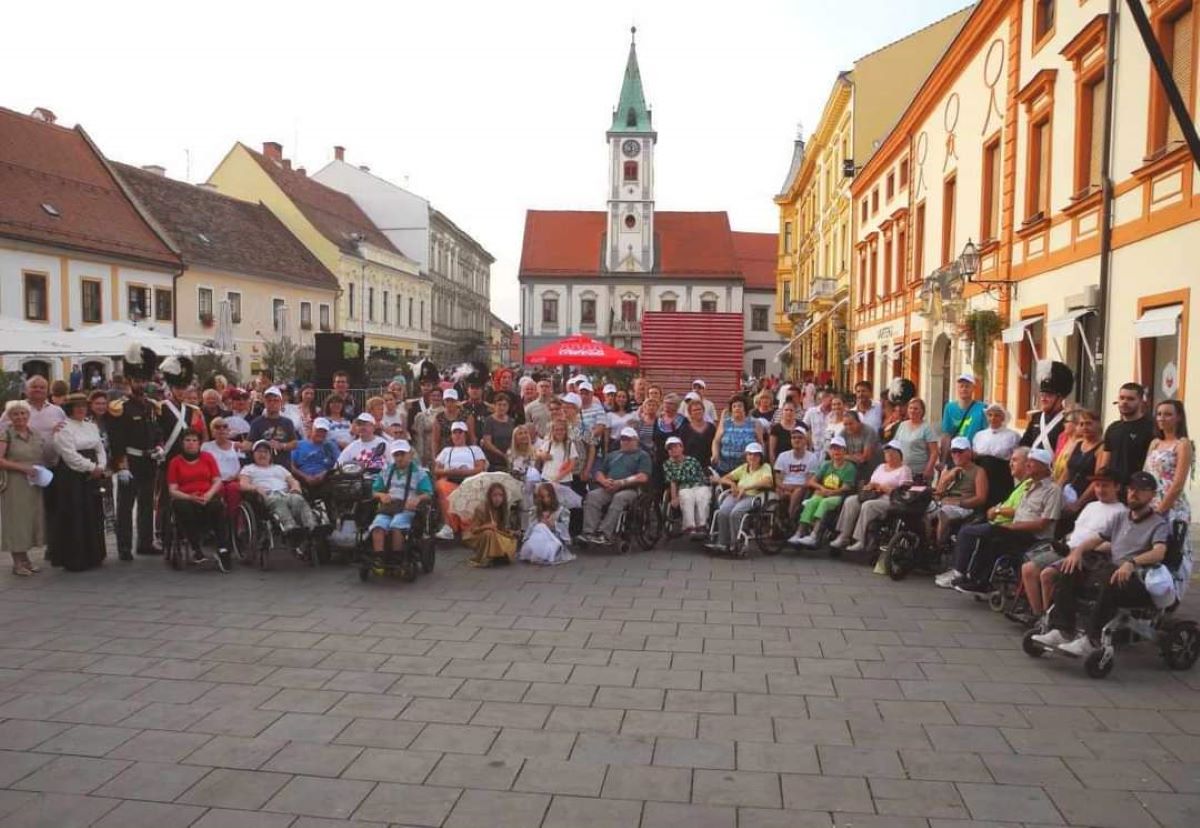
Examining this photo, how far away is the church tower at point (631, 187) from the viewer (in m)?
75.8

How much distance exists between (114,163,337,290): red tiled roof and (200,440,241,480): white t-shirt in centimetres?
2884

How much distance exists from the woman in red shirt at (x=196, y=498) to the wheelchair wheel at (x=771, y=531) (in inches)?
210

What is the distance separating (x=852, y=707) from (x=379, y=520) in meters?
4.92

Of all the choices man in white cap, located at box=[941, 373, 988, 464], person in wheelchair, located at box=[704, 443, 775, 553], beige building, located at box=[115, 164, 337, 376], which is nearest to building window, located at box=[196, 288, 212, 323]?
beige building, located at box=[115, 164, 337, 376]

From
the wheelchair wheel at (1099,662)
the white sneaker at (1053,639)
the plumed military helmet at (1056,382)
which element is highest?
the plumed military helmet at (1056,382)

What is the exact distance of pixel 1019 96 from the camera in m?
16.5

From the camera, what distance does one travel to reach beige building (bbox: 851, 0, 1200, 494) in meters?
11.3

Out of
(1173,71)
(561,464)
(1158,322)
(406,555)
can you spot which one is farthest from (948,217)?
(406,555)

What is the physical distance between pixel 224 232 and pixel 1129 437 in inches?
1545

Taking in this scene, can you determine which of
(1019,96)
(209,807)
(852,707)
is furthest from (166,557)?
(1019,96)

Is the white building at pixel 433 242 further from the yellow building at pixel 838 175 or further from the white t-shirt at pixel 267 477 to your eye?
the white t-shirt at pixel 267 477

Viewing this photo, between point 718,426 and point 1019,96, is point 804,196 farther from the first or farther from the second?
point 718,426

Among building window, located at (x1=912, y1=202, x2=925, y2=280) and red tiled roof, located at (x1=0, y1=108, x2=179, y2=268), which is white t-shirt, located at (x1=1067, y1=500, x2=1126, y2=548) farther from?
red tiled roof, located at (x1=0, y1=108, x2=179, y2=268)

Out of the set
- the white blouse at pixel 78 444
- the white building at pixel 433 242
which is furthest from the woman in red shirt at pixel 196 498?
the white building at pixel 433 242
